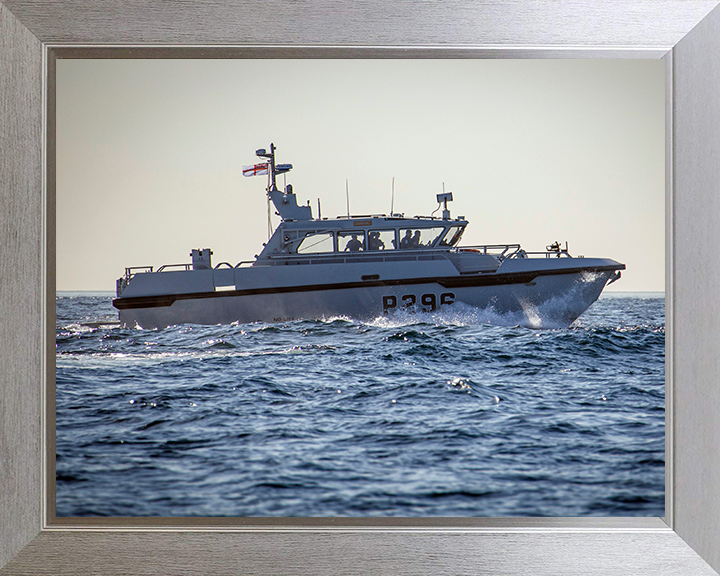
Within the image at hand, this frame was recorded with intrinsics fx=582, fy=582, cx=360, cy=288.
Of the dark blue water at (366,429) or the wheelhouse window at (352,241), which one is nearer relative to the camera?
the dark blue water at (366,429)

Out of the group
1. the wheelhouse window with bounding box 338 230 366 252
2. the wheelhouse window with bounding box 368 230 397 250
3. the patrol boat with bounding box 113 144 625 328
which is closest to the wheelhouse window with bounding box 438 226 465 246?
the patrol boat with bounding box 113 144 625 328

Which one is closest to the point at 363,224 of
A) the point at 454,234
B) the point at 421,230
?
the point at 421,230

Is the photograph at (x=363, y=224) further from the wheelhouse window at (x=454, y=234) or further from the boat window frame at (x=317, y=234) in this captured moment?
the boat window frame at (x=317, y=234)

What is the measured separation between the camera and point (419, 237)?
3.63 m

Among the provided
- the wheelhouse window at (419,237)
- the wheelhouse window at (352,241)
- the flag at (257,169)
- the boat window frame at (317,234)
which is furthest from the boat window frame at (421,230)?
the flag at (257,169)

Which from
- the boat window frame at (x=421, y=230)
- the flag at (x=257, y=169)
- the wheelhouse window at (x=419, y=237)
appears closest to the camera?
the flag at (x=257, y=169)

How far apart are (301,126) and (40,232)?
121cm

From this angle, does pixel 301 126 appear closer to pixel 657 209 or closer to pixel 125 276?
pixel 125 276

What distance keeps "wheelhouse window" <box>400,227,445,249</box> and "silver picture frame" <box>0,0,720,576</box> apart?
115 centimetres

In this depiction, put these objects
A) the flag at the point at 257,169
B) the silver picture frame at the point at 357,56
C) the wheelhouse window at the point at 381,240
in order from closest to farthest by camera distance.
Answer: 1. the silver picture frame at the point at 357,56
2. the flag at the point at 257,169
3. the wheelhouse window at the point at 381,240

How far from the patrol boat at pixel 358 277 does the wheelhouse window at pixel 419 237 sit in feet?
0.04

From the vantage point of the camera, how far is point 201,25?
215 centimetres

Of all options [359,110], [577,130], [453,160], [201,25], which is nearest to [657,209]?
[577,130]

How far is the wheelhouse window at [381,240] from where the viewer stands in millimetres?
3445
